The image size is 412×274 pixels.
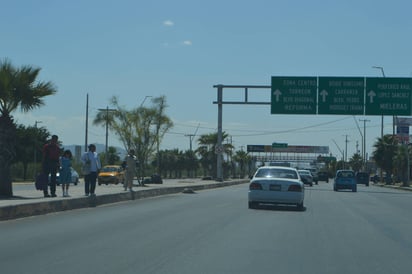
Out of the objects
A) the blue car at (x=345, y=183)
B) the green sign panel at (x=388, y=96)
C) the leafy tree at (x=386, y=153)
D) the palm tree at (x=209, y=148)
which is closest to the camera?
the green sign panel at (x=388, y=96)

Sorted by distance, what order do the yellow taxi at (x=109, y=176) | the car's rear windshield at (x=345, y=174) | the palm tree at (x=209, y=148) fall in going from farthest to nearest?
the palm tree at (x=209, y=148) → the yellow taxi at (x=109, y=176) → the car's rear windshield at (x=345, y=174)

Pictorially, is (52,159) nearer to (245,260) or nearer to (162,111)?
(245,260)

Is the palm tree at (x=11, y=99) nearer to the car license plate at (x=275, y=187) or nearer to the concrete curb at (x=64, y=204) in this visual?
the concrete curb at (x=64, y=204)

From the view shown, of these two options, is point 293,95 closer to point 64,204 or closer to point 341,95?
point 341,95

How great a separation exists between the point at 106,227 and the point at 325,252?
549 centimetres

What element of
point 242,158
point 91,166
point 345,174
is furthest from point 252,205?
point 242,158

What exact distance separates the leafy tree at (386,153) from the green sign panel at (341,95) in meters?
34.9

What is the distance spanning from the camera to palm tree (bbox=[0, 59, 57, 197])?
2056cm

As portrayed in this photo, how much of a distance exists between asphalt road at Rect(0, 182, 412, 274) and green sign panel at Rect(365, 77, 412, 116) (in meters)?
23.0

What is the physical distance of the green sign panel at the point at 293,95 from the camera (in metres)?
41.5

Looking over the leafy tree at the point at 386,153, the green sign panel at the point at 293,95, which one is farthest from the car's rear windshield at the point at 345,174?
the leafy tree at the point at 386,153

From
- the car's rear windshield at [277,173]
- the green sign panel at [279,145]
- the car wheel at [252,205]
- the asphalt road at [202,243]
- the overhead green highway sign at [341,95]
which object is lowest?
the asphalt road at [202,243]

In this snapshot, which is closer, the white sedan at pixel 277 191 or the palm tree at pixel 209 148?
the white sedan at pixel 277 191

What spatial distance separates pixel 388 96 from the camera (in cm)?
4106
